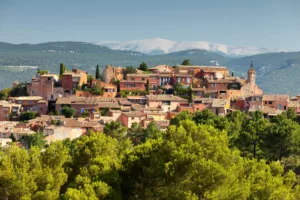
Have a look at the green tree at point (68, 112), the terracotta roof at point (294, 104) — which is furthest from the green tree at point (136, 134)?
the terracotta roof at point (294, 104)

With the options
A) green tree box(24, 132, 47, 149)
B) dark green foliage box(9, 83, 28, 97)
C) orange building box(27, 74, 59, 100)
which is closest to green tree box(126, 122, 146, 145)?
green tree box(24, 132, 47, 149)

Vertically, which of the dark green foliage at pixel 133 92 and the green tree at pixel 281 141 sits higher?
the dark green foliage at pixel 133 92

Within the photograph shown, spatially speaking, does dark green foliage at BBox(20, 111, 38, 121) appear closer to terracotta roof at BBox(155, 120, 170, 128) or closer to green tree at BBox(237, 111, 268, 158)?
terracotta roof at BBox(155, 120, 170, 128)

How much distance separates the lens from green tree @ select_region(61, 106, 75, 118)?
66.7 meters

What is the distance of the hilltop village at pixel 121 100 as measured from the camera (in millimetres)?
62469

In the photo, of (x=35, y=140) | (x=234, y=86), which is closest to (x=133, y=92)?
(x=234, y=86)

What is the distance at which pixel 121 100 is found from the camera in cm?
7038

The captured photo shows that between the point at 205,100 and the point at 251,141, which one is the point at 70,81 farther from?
the point at 251,141

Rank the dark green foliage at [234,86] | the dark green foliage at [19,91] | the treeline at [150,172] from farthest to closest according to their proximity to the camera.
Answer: the dark green foliage at [19,91], the dark green foliage at [234,86], the treeline at [150,172]

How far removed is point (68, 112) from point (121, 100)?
8104 millimetres

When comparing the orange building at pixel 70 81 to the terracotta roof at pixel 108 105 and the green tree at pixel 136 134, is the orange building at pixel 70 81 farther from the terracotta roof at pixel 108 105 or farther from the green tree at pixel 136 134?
the green tree at pixel 136 134

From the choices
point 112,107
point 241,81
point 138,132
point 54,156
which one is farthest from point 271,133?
point 241,81

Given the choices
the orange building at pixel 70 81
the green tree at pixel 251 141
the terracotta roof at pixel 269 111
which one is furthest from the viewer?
the orange building at pixel 70 81

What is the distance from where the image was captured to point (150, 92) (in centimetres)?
7481
